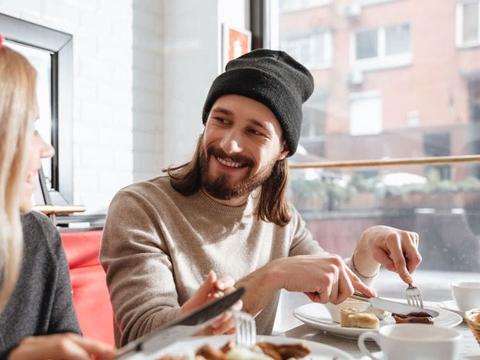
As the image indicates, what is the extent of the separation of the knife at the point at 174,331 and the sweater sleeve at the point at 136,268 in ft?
1.15

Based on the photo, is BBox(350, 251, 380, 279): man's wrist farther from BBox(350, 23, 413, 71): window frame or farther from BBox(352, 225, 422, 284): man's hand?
BBox(350, 23, 413, 71): window frame

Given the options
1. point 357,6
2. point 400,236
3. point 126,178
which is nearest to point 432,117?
point 357,6

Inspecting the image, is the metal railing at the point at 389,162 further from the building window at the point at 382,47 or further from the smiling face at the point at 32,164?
the smiling face at the point at 32,164

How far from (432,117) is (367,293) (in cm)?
140

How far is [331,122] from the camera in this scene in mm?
2561

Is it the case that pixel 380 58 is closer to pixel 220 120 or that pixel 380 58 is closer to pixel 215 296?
pixel 220 120

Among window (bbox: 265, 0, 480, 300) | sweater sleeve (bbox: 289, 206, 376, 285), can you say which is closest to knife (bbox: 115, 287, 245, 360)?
sweater sleeve (bbox: 289, 206, 376, 285)

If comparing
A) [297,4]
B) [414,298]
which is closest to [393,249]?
[414,298]

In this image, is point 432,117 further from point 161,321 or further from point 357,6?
point 161,321

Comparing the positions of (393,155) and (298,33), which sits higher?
(298,33)

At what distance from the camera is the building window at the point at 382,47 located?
242cm

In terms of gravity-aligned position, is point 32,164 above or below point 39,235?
above

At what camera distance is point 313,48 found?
2635mm

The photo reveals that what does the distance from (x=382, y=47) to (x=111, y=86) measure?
114 centimetres
